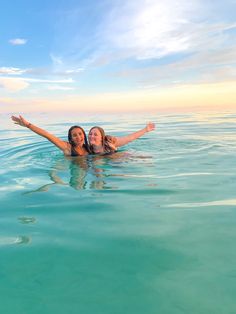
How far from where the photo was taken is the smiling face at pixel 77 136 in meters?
8.00

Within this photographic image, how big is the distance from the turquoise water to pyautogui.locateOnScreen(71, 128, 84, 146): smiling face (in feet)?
6.26

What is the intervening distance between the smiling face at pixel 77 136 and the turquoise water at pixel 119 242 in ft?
6.26

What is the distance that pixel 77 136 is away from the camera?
800 centimetres

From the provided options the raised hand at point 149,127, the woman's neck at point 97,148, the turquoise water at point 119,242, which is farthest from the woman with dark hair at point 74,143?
the turquoise water at point 119,242

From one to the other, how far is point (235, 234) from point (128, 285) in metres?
1.37

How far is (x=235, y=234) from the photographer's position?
10.6 feet

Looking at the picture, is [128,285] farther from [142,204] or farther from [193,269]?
[142,204]

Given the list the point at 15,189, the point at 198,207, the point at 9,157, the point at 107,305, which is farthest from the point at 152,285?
the point at 9,157

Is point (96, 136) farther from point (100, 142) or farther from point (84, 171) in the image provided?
point (84, 171)

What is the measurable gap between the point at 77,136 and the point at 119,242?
5135 millimetres

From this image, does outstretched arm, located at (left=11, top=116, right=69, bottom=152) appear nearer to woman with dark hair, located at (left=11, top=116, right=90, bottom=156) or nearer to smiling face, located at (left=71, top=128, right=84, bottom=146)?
woman with dark hair, located at (left=11, top=116, right=90, bottom=156)

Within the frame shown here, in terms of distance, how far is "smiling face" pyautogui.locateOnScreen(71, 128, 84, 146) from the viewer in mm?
7996

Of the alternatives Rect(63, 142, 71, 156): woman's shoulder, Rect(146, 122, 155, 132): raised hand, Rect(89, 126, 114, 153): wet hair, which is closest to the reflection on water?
Rect(63, 142, 71, 156): woman's shoulder

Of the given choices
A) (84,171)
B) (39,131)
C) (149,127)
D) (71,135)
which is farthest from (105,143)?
(84,171)
